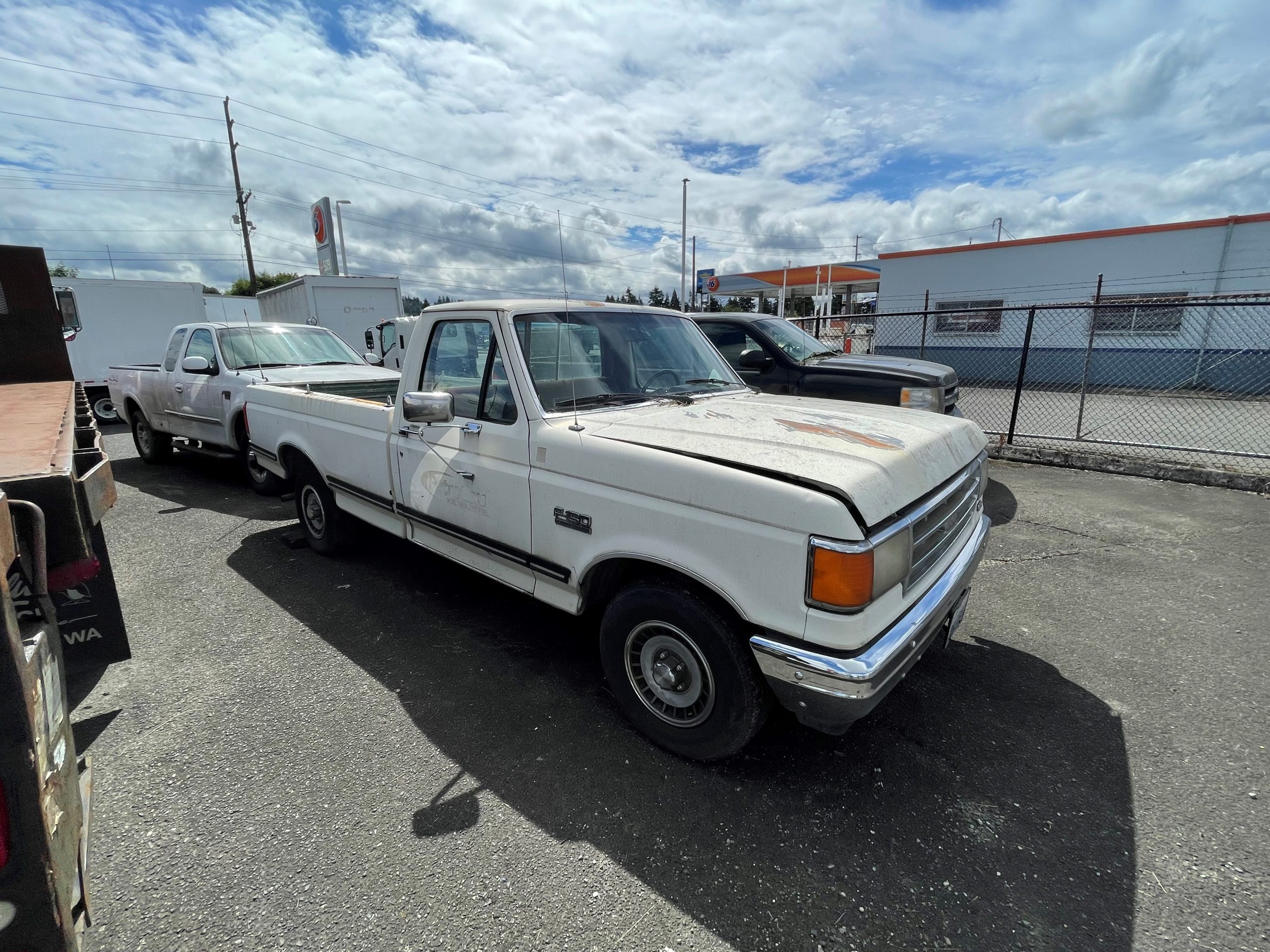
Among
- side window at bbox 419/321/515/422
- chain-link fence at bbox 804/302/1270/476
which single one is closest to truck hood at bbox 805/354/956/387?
chain-link fence at bbox 804/302/1270/476

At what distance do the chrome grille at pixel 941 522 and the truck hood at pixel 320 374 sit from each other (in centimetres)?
561

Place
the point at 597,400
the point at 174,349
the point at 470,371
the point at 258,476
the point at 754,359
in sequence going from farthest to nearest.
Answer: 1. the point at 174,349
2. the point at 258,476
3. the point at 754,359
4. the point at 470,371
5. the point at 597,400

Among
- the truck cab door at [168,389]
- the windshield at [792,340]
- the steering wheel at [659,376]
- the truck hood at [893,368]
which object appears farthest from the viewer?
the truck cab door at [168,389]

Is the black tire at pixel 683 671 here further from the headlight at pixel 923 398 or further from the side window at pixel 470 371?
the headlight at pixel 923 398

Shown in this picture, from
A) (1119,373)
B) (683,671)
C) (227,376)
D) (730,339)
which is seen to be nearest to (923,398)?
(730,339)

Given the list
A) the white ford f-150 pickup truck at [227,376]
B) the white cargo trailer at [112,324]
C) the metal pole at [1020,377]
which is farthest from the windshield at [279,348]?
the metal pole at [1020,377]

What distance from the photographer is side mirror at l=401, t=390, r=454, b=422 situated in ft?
9.78

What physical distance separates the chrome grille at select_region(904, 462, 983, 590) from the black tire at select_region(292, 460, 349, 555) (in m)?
4.11

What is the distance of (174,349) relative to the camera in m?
7.94

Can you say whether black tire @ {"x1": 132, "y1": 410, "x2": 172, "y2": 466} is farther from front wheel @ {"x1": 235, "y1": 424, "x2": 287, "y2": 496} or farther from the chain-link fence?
the chain-link fence

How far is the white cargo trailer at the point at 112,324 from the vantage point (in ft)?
40.3

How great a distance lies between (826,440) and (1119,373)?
694 inches

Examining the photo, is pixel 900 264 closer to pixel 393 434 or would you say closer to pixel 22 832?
pixel 393 434

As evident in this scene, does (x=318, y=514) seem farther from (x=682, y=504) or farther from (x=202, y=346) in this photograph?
(x=202, y=346)
